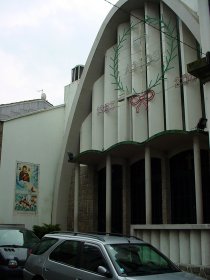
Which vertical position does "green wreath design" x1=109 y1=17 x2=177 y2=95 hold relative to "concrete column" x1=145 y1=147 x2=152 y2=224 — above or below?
above

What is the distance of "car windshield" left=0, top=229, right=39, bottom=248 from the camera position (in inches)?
473

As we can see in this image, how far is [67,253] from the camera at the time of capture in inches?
319

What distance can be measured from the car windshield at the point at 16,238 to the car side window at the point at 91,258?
490 centimetres

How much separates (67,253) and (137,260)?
1.49 m

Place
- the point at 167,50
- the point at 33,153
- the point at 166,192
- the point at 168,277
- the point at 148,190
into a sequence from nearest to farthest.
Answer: the point at 168,277 → the point at 148,190 → the point at 166,192 → the point at 167,50 → the point at 33,153

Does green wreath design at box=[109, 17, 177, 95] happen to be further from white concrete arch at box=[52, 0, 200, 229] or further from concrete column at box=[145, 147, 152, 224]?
concrete column at box=[145, 147, 152, 224]

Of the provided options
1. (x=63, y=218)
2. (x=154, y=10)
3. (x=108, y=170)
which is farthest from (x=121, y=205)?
(x=154, y=10)

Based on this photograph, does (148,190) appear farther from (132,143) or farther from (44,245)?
(44,245)

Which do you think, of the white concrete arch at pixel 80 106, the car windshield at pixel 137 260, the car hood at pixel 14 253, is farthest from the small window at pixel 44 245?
the white concrete arch at pixel 80 106

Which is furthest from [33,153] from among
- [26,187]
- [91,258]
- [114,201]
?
[91,258]

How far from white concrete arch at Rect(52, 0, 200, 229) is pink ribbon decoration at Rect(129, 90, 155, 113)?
134 inches

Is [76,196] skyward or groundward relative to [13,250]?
skyward

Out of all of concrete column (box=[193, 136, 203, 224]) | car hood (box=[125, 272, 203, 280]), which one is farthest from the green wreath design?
car hood (box=[125, 272, 203, 280])

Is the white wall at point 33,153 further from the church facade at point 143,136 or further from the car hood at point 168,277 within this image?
the car hood at point 168,277
